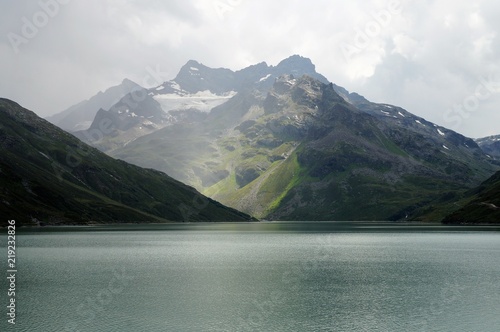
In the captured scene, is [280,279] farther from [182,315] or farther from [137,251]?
[137,251]

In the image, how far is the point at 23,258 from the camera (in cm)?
11094

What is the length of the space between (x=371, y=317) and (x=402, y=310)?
611 centimetres

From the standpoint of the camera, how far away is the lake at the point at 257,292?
176 feet

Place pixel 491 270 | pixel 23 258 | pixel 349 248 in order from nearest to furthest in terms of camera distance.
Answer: pixel 491 270
pixel 23 258
pixel 349 248

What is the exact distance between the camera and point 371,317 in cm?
5603

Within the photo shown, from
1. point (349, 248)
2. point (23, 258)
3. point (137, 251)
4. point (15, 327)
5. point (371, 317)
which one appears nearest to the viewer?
point (15, 327)

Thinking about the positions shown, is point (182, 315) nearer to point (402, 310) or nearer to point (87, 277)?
point (402, 310)

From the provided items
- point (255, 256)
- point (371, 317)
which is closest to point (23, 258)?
point (255, 256)

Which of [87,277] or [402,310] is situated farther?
[87,277]

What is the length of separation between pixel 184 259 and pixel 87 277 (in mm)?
33754

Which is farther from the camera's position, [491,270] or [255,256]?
[255,256]

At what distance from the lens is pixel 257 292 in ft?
235

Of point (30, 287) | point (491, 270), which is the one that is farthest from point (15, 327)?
point (491, 270)

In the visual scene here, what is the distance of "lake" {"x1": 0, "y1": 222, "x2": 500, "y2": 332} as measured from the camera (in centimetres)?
5362
